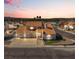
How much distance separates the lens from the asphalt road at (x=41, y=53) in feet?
10.4

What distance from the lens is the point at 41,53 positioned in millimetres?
3174

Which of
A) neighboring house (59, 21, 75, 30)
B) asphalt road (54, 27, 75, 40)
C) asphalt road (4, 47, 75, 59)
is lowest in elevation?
asphalt road (4, 47, 75, 59)

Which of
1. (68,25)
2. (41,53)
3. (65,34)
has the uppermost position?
(68,25)

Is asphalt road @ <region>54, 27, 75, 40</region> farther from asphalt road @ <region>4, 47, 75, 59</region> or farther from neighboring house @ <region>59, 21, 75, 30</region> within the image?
asphalt road @ <region>4, 47, 75, 59</region>

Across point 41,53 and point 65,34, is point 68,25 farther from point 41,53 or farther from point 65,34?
point 41,53

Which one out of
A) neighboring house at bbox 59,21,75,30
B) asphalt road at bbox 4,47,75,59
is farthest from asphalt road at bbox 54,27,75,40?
asphalt road at bbox 4,47,75,59

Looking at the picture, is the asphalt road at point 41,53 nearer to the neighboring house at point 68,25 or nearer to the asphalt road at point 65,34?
the asphalt road at point 65,34

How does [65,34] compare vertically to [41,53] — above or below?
above

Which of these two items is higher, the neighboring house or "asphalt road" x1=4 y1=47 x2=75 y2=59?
the neighboring house

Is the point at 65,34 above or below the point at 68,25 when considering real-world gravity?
below

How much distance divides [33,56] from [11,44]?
0.42m

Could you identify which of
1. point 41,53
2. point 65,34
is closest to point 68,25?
point 65,34

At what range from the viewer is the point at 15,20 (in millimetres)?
3152

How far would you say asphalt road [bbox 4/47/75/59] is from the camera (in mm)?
3158
